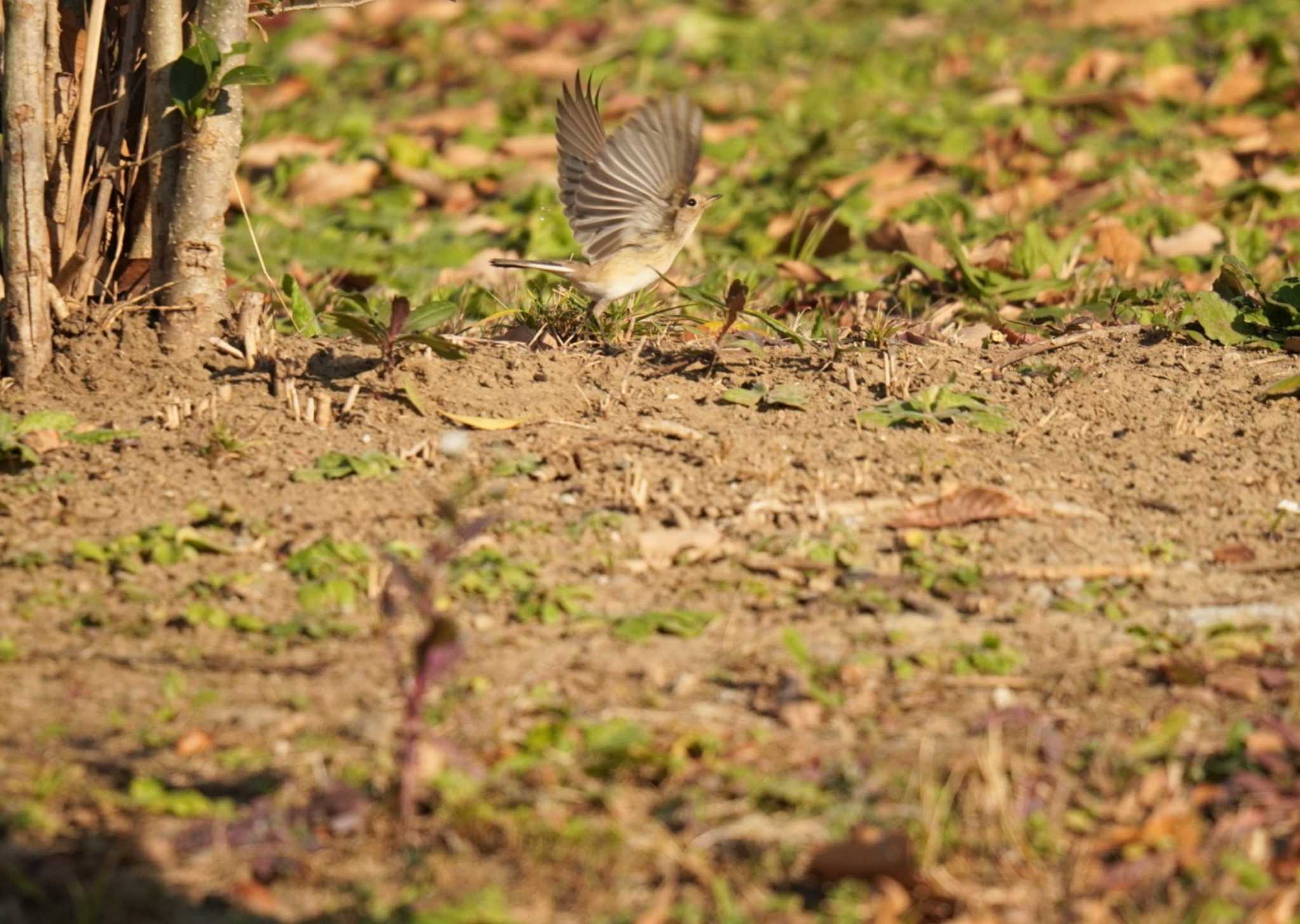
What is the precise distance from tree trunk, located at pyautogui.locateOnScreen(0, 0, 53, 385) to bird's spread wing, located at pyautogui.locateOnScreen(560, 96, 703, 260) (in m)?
1.83

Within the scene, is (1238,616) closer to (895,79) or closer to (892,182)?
(892,182)

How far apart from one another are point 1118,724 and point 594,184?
3061mm

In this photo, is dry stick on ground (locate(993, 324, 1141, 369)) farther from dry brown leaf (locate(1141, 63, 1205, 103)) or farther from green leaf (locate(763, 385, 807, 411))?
dry brown leaf (locate(1141, 63, 1205, 103))

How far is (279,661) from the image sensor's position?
351cm

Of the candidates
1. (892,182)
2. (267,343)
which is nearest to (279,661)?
(267,343)

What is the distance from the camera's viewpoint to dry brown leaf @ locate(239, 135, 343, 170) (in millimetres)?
8961

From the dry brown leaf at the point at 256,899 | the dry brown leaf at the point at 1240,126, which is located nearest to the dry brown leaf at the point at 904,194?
the dry brown leaf at the point at 1240,126

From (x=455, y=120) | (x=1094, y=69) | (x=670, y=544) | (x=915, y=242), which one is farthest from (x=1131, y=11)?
(x=670, y=544)

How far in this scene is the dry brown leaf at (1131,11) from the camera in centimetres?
1134

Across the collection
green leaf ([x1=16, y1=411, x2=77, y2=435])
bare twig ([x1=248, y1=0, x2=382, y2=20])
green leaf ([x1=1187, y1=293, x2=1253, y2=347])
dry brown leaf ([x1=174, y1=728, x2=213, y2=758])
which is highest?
bare twig ([x1=248, y1=0, x2=382, y2=20])

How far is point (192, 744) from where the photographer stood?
10.4 feet

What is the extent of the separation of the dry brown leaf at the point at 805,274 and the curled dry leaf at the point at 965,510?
2.40 meters


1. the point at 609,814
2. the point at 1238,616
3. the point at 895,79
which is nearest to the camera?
the point at 609,814

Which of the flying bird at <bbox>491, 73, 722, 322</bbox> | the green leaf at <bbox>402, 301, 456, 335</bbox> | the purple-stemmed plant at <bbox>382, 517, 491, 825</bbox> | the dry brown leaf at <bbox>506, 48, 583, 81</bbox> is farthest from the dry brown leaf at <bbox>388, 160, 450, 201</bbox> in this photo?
the purple-stemmed plant at <bbox>382, 517, 491, 825</bbox>
